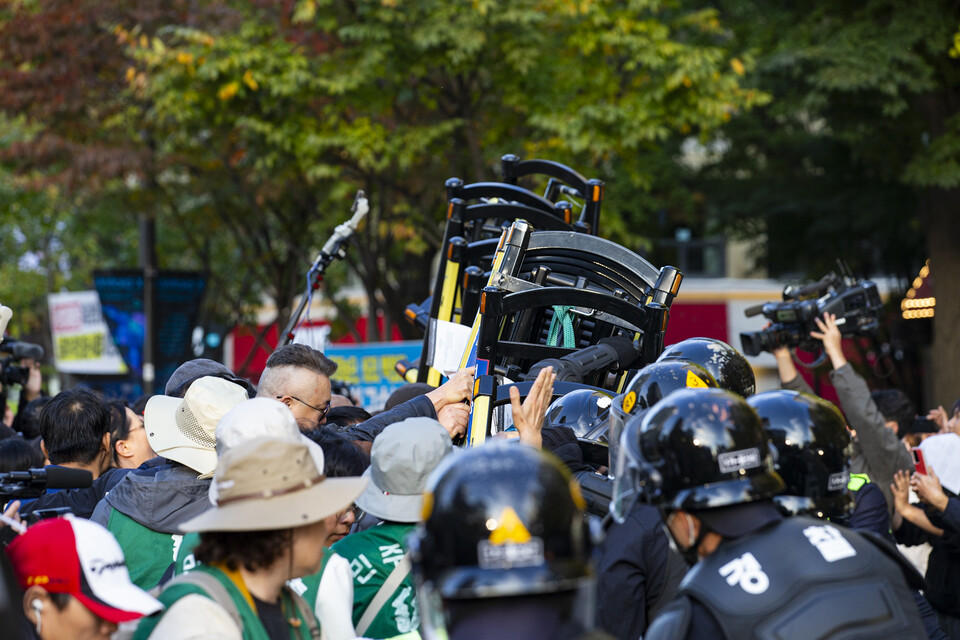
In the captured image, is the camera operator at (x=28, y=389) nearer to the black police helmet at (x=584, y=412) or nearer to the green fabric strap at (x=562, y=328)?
the green fabric strap at (x=562, y=328)

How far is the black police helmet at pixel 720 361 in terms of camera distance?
395cm

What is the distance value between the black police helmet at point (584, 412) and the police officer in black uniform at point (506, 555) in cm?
213

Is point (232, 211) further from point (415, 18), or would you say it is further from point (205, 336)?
point (415, 18)

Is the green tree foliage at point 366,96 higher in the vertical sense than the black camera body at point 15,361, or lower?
higher

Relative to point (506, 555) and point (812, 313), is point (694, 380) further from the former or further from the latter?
point (812, 313)

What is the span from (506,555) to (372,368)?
37.6 feet

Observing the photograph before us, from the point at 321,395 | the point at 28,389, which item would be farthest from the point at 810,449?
the point at 28,389

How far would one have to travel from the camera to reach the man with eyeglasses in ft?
15.9

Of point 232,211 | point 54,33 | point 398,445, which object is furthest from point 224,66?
point 398,445

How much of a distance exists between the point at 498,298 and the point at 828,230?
12.5 metres

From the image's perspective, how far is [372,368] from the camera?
1333 cm

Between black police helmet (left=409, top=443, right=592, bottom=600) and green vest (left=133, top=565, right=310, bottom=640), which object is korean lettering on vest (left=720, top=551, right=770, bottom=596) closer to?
black police helmet (left=409, top=443, right=592, bottom=600)

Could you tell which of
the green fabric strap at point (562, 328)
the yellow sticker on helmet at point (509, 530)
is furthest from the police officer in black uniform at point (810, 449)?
the green fabric strap at point (562, 328)

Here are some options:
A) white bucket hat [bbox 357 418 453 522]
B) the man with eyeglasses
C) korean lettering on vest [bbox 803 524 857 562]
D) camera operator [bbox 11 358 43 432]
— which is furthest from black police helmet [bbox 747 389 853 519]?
camera operator [bbox 11 358 43 432]
